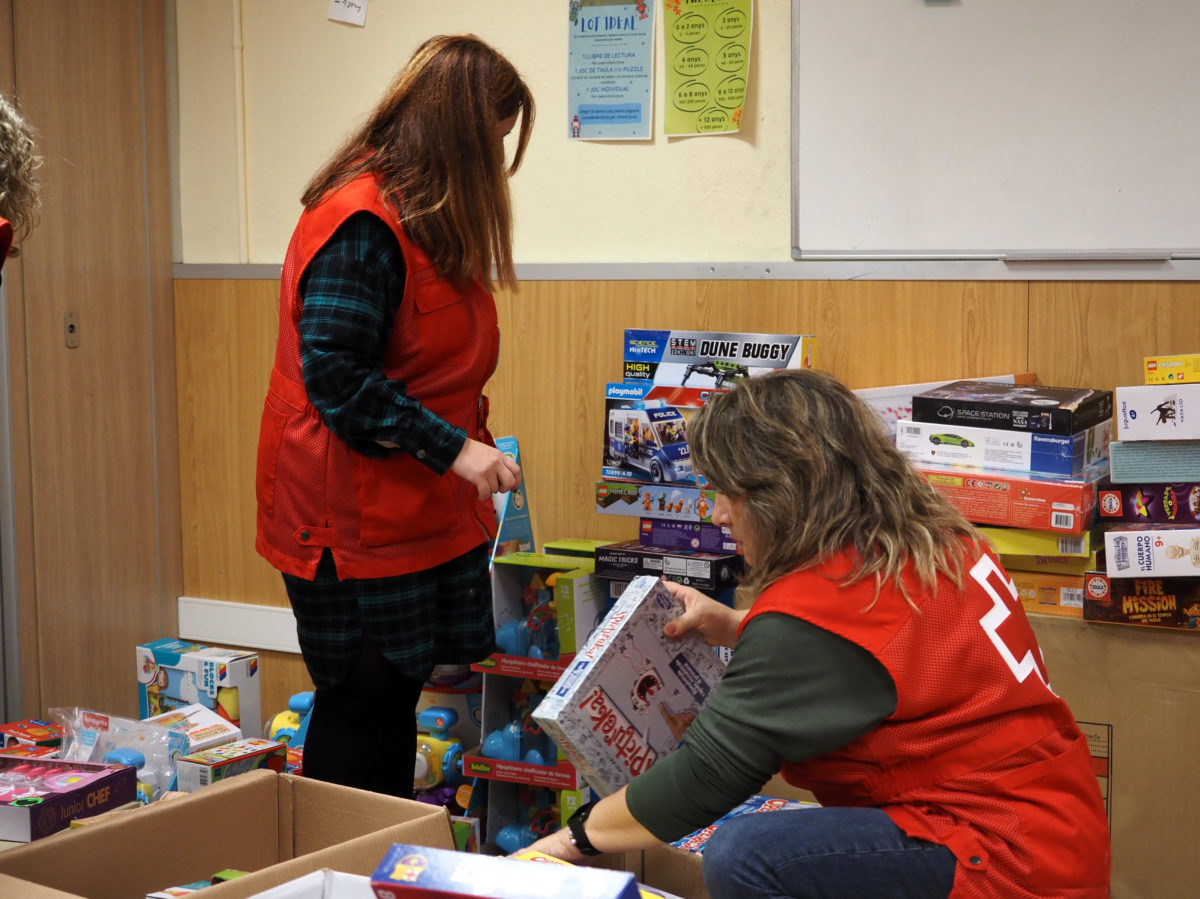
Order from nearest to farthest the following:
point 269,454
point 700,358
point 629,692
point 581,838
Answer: point 581,838, point 629,692, point 269,454, point 700,358

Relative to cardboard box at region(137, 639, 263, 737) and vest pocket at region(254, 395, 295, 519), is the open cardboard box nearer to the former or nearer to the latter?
vest pocket at region(254, 395, 295, 519)

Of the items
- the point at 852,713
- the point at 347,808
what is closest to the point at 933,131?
the point at 852,713

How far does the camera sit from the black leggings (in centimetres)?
176

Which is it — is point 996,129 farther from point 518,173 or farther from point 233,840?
point 233,840

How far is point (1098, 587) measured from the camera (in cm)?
209

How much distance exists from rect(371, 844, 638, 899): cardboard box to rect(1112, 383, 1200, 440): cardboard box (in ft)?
5.11

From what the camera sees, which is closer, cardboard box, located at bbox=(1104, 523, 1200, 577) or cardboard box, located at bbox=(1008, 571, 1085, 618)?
cardboard box, located at bbox=(1104, 523, 1200, 577)

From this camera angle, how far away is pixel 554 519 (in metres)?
2.87

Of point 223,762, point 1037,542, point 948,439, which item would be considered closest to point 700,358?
point 948,439

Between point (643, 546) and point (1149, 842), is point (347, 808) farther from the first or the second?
point (1149, 842)

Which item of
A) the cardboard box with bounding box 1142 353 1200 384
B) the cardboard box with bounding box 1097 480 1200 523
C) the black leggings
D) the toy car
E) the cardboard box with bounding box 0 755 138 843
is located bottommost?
the cardboard box with bounding box 0 755 138 843

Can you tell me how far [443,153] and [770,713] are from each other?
93 centimetres

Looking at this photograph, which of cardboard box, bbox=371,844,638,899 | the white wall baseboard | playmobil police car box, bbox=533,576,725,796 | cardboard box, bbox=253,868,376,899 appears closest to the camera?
cardboard box, bbox=371,844,638,899

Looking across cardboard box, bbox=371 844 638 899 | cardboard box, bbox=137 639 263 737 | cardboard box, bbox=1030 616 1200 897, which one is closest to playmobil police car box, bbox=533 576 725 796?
cardboard box, bbox=371 844 638 899
